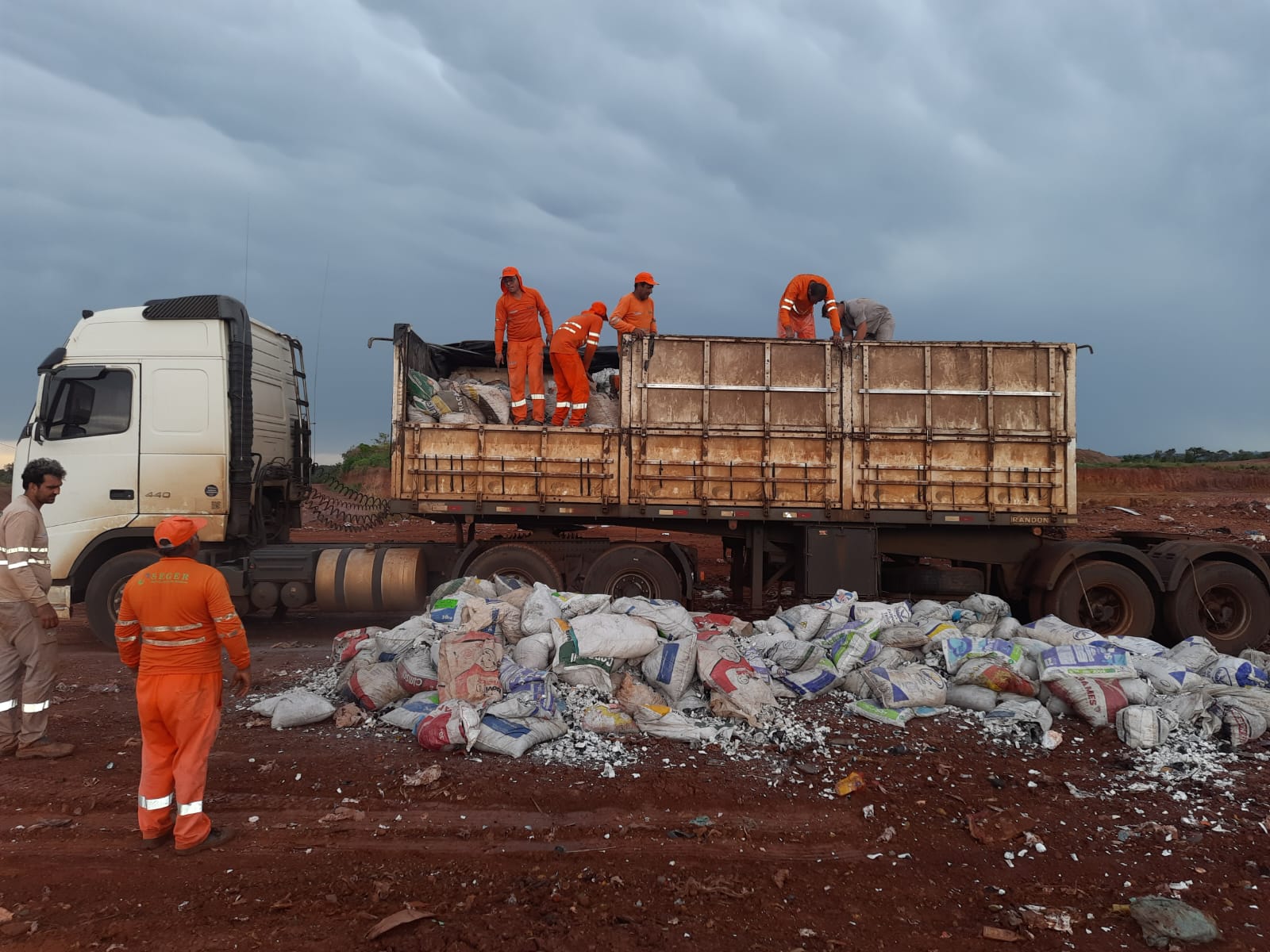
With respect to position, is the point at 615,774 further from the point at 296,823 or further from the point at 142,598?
the point at 142,598

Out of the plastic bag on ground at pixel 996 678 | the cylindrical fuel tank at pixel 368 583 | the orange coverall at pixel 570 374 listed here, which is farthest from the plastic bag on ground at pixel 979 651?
the cylindrical fuel tank at pixel 368 583

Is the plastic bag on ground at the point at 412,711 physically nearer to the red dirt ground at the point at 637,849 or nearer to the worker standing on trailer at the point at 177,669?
the red dirt ground at the point at 637,849

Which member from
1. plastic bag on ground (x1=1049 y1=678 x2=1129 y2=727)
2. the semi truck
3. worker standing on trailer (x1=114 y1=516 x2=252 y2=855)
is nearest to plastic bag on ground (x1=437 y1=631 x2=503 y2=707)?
worker standing on trailer (x1=114 y1=516 x2=252 y2=855)

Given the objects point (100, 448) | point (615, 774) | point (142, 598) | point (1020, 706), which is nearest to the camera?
point (142, 598)

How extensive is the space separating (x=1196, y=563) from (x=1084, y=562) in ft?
3.41

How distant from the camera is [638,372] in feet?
20.9

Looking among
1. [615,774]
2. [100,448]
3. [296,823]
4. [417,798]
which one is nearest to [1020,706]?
[615,774]

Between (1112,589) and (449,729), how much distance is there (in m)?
6.10

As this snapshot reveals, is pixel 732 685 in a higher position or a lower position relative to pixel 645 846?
higher

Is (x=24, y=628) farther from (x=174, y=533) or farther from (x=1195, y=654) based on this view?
(x=1195, y=654)

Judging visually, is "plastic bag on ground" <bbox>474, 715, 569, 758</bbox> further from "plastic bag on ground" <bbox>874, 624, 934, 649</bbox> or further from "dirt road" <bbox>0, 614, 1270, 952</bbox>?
"plastic bag on ground" <bbox>874, 624, 934, 649</bbox>

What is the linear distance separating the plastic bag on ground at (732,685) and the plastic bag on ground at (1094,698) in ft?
6.38

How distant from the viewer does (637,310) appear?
7.06m

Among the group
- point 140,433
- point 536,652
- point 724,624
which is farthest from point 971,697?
point 140,433
